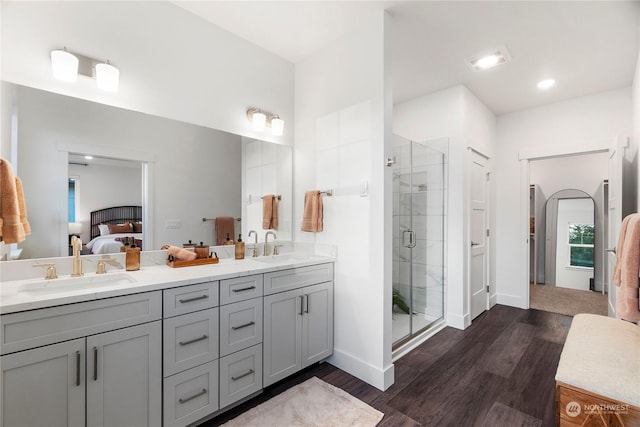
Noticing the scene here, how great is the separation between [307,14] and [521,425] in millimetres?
3099

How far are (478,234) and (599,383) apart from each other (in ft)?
8.12

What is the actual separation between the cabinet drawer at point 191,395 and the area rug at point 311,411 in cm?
19

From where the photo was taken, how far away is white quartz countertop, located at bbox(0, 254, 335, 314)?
1.18 meters

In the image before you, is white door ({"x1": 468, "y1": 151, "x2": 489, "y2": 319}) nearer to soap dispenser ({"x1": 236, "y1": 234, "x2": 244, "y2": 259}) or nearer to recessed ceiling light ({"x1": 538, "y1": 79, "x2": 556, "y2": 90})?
recessed ceiling light ({"x1": 538, "y1": 79, "x2": 556, "y2": 90})

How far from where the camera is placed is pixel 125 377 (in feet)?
4.50

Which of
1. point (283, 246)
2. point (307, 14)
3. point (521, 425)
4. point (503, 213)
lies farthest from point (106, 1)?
point (503, 213)

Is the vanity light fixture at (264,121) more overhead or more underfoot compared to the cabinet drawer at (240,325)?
more overhead

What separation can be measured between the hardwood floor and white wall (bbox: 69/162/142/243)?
4.85ft

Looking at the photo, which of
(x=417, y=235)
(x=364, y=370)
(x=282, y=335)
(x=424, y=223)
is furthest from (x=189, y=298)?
(x=424, y=223)

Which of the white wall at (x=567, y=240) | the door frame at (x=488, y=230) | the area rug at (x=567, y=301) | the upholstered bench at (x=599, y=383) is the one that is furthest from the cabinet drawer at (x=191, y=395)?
the white wall at (x=567, y=240)

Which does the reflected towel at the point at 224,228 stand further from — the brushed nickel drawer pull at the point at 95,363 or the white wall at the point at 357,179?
the brushed nickel drawer pull at the point at 95,363

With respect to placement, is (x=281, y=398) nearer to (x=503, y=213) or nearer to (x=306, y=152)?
(x=306, y=152)

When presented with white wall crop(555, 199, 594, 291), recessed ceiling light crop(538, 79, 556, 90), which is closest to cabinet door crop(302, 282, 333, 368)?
recessed ceiling light crop(538, 79, 556, 90)

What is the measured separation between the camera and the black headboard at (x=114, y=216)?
1.76 m
